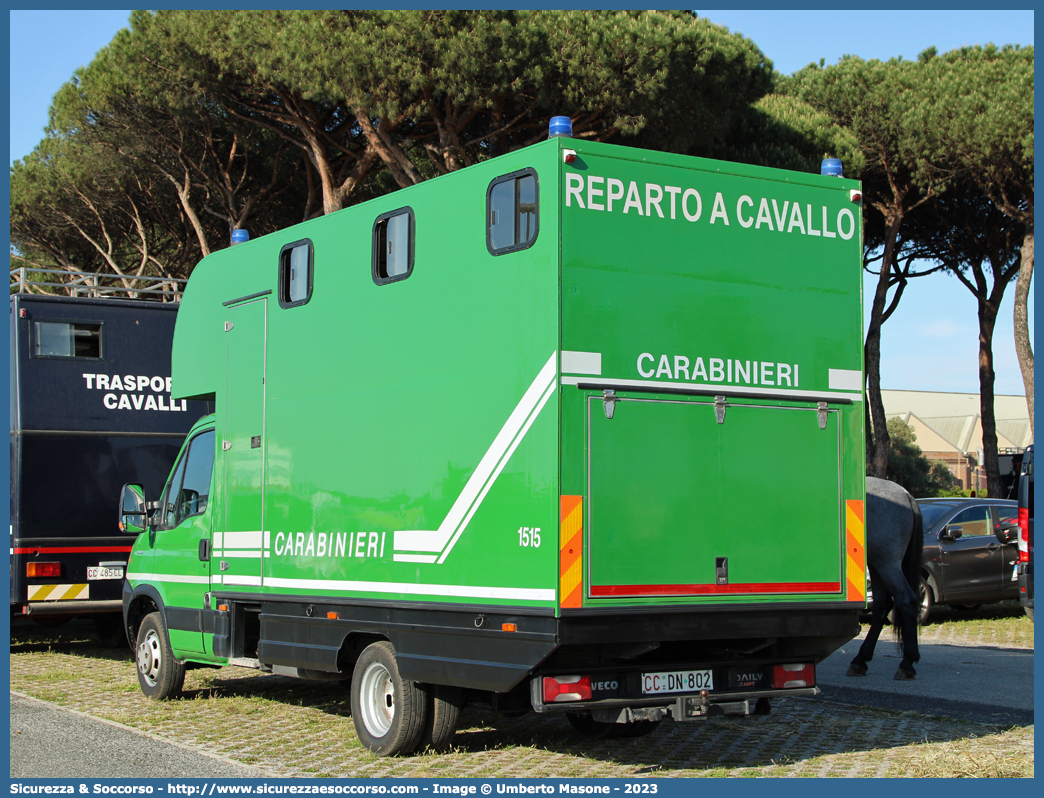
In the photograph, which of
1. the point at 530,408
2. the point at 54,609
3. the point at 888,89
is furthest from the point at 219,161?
the point at 530,408

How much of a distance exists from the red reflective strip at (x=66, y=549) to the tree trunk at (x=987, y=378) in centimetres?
2456

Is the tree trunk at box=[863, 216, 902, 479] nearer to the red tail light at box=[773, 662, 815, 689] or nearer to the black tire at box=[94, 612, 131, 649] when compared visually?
the black tire at box=[94, 612, 131, 649]

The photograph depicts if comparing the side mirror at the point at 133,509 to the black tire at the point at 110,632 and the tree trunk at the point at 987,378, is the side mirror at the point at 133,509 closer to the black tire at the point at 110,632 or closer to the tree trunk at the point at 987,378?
the black tire at the point at 110,632

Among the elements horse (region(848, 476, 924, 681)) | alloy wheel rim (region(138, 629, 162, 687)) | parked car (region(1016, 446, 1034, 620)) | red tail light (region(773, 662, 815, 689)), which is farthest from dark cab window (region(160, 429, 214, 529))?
parked car (region(1016, 446, 1034, 620))

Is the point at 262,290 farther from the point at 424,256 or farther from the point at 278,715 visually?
the point at 278,715

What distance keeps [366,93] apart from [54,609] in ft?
35.3

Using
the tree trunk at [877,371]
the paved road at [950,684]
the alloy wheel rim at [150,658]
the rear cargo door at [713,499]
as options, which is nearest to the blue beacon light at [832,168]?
the rear cargo door at [713,499]

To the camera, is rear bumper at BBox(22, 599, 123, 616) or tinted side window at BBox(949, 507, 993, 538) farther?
tinted side window at BBox(949, 507, 993, 538)

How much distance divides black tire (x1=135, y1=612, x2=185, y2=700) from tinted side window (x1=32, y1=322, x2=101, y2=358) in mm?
3417

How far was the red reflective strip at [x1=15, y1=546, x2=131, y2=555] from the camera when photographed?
36.4 ft

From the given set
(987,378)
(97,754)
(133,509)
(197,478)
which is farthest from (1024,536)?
(987,378)

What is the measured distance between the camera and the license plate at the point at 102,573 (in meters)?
11.4

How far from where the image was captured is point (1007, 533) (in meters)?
14.7

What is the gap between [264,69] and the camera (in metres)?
19.9
